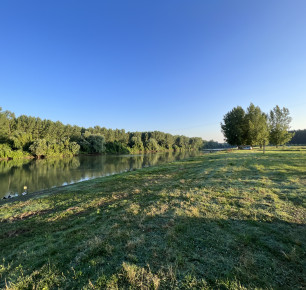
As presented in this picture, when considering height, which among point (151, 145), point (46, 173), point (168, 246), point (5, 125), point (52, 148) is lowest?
point (46, 173)

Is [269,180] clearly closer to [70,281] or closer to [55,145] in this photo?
[70,281]

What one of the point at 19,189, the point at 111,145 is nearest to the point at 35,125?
the point at 111,145

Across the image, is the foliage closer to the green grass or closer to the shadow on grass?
the green grass

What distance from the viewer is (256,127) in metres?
35.2

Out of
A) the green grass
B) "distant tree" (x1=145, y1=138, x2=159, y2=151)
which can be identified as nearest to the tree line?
the green grass

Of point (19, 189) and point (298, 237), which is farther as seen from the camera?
point (19, 189)

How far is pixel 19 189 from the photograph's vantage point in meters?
18.0

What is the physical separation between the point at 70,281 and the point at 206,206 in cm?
514

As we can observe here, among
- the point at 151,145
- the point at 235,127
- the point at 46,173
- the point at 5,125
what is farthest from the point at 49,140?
the point at 235,127

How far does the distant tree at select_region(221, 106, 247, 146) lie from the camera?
39.3 metres

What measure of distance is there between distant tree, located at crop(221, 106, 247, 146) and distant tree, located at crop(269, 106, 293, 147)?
19.2 feet

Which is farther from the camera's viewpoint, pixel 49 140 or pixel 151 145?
pixel 151 145

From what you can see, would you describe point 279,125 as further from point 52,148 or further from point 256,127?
point 52,148

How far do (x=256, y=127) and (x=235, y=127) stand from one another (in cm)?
517
